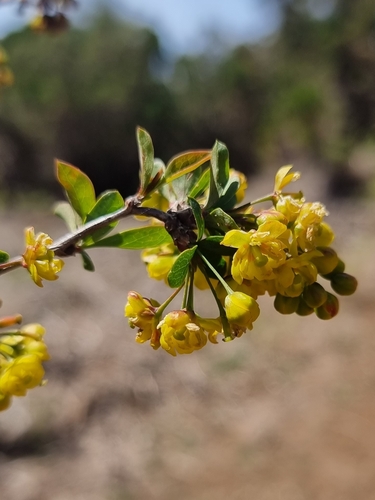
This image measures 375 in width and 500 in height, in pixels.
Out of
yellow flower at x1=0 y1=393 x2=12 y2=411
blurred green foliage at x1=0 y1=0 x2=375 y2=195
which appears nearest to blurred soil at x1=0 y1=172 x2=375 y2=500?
yellow flower at x1=0 y1=393 x2=12 y2=411

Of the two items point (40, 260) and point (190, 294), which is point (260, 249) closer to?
point (190, 294)

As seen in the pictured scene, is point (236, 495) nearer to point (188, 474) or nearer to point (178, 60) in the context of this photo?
point (188, 474)

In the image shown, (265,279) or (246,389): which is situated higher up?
(265,279)

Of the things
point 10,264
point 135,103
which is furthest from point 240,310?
point 135,103

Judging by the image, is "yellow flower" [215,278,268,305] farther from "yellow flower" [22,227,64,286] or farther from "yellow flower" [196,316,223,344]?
"yellow flower" [22,227,64,286]

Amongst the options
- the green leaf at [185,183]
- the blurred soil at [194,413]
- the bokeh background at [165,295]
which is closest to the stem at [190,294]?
the green leaf at [185,183]

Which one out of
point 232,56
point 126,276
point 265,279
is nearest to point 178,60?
point 232,56
